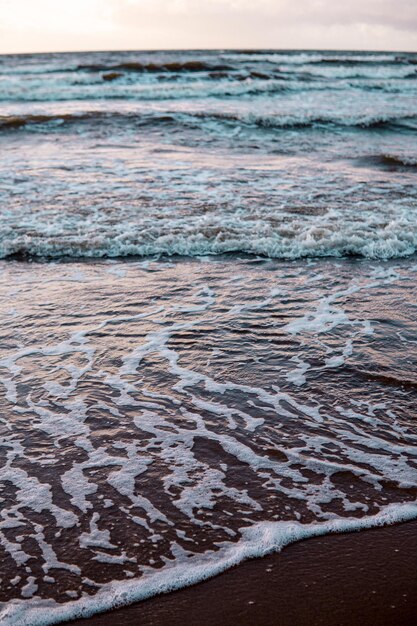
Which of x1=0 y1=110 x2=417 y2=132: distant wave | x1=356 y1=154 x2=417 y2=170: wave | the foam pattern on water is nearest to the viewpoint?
the foam pattern on water

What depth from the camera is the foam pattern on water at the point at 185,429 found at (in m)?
2.73

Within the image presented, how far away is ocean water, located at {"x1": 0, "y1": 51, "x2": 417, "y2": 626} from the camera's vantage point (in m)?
2.82

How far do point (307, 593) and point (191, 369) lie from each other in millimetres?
2003

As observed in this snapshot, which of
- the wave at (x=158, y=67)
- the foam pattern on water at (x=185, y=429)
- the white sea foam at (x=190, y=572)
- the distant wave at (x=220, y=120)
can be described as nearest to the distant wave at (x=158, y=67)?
the wave at (x=158, y=67)

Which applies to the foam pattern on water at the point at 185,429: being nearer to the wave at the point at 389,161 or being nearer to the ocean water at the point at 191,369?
the ocean water at the point at 191,369

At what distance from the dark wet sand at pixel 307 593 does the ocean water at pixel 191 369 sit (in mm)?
81

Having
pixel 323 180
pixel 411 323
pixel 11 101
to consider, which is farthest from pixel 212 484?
pixel 11 101

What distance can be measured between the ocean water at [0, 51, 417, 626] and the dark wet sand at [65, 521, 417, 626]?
8cm

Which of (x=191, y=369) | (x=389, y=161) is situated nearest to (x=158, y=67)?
(x=389, y=161)

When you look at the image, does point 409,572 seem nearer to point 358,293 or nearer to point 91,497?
point 91,497

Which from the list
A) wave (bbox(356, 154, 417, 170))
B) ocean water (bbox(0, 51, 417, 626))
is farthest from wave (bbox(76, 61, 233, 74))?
ocean water (bbox(0, 51, 417, 626))

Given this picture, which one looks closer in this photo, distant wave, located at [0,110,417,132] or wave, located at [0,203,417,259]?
wave, located at [0,203,417,259]

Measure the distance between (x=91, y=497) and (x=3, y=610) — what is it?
2.29 ft

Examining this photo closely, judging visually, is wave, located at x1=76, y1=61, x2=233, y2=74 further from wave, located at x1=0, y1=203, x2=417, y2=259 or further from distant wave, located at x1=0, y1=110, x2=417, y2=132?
wave, located at x1=0, y1=203, x2=417, y2=259
